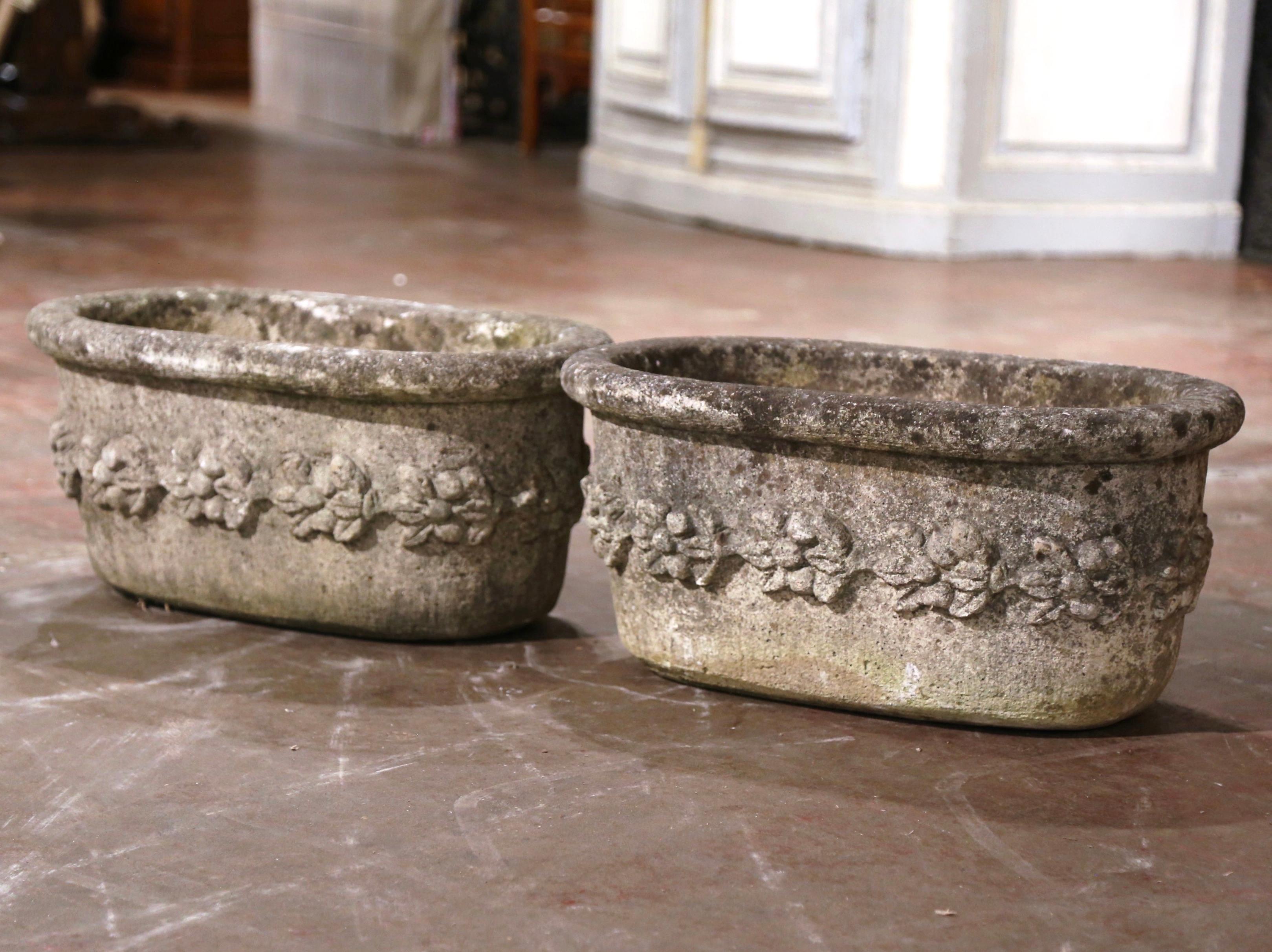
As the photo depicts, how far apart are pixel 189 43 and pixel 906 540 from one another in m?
14.5

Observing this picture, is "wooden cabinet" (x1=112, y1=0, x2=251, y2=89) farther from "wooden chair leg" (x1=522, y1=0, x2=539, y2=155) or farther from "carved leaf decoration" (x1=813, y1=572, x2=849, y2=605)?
"carved leaf decoration" (x1=813, y1=572, x2=849, y2=605)

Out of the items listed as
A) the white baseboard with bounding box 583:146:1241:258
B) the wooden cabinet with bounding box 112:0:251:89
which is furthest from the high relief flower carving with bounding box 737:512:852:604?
the wooden cabinet with bounding box 112:0:251:89

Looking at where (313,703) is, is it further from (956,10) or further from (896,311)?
(956,10)

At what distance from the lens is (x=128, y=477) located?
2.85 metres

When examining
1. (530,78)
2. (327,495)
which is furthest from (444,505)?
(530,78)

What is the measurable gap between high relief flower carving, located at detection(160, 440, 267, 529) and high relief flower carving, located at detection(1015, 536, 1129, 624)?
1.19m

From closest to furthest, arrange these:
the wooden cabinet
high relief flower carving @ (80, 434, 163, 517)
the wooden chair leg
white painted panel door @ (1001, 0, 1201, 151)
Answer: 1. high relief flower carving @ (80, 434, 163, 517)
2. white painted panel door @ (1001, 0, 1201, 151)
3. the wooden chair leg
4. the wooden cabinet

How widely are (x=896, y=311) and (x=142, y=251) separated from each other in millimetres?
3016

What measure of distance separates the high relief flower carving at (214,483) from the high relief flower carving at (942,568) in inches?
39.8

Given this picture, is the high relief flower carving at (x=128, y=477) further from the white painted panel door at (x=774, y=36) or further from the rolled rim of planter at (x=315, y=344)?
the white painted panel door at (x=774, y=36)

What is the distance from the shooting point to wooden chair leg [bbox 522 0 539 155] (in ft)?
35.1

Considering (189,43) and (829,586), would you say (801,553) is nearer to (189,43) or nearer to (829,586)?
(829,586)

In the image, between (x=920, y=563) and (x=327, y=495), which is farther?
(x=327, y=495)

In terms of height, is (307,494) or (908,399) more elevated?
(908,399)
